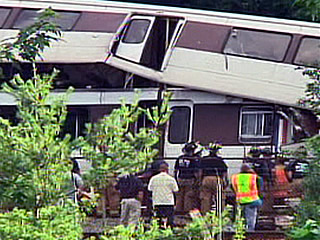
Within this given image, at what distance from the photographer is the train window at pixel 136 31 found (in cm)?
1505

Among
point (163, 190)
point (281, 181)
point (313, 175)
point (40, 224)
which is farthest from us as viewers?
point (281, 181)

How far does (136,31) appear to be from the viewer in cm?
1510

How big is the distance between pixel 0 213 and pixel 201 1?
76.6 ft

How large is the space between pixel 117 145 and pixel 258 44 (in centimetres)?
1063

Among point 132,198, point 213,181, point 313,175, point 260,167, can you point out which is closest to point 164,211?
point 132,198

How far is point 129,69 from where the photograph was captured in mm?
15055

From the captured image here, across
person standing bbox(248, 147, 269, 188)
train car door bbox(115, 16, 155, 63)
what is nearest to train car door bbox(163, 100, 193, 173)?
train car door bbox(115, 16, 155, 63)

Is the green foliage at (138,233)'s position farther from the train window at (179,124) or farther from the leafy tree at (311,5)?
the train window at (179,124)

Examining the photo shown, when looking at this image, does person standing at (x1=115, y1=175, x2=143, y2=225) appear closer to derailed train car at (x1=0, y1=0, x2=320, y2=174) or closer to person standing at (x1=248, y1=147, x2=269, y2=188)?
person standing at (x1=248, y1=147, x2=269, y2=188)

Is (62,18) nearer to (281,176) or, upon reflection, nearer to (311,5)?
(281,176)

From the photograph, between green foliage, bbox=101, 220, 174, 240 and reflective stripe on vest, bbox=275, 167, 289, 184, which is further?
reflective stripe on vest, bbox=275, 167, 289, 184

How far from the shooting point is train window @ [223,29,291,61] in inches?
583

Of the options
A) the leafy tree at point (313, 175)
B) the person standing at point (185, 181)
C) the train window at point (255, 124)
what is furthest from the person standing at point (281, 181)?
the train window at point (255, 124)

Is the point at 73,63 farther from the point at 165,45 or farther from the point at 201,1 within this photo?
the point at 201,1
